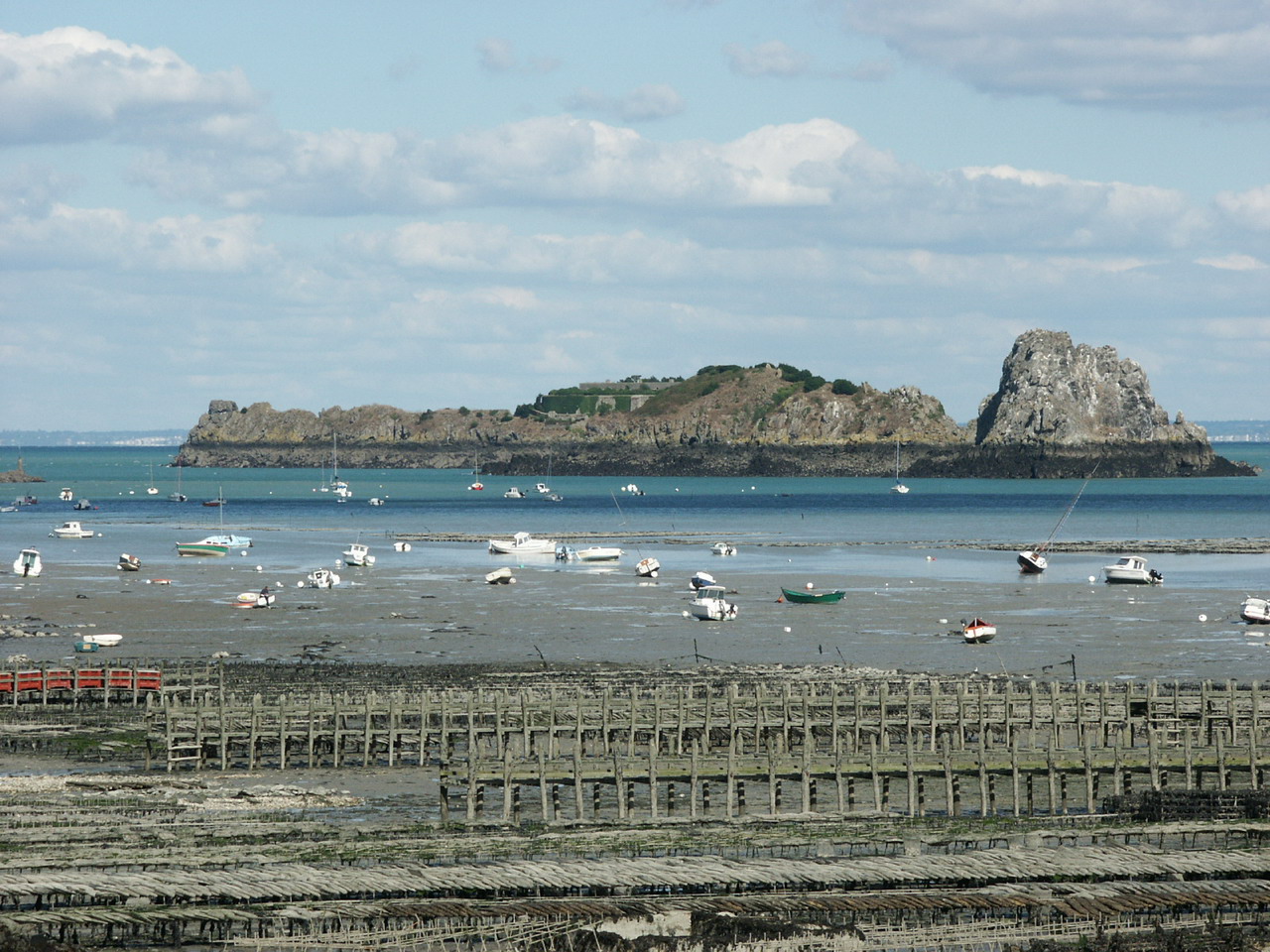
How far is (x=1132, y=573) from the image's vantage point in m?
91.5

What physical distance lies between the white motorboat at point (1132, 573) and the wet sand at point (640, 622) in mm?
1125

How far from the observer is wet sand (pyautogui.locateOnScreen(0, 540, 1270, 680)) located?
200ft

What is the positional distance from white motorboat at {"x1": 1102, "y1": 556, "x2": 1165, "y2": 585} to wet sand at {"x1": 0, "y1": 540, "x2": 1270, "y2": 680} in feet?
3.69

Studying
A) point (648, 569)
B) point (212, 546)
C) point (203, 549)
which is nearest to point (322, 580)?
point (648, 569)

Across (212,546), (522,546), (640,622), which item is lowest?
(640,622)

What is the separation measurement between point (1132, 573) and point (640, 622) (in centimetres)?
3335

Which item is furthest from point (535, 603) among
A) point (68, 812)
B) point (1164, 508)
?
point (1164, 508)

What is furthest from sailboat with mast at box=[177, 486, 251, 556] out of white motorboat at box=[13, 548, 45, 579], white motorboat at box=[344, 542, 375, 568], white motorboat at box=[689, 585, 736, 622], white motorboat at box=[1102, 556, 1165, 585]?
white motorboat at box=[1102, 556, 1165, 585]

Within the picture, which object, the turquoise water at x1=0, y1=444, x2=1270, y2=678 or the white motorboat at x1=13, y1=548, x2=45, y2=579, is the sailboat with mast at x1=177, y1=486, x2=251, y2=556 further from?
the white motorboat at x1=13, y1=548, x2=45, y2=579

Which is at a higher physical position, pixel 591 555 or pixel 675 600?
pixel 591 555

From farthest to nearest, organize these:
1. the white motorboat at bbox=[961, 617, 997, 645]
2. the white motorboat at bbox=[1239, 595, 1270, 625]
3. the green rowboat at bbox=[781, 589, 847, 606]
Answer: the green rowboat at bbox=[781, 589, 847, 606], the white motorboat at bbox=[1239, 595, 1270, 625], the white motorboat at bbox=[961, 617, 997, 645]

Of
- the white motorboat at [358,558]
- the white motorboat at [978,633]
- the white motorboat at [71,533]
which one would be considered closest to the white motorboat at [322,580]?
the white motorboat at [358,558]

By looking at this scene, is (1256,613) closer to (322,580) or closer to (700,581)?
(700,581)

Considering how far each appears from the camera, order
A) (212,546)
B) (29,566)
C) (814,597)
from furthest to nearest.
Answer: (212,546)
(29,566)
(814,597)
